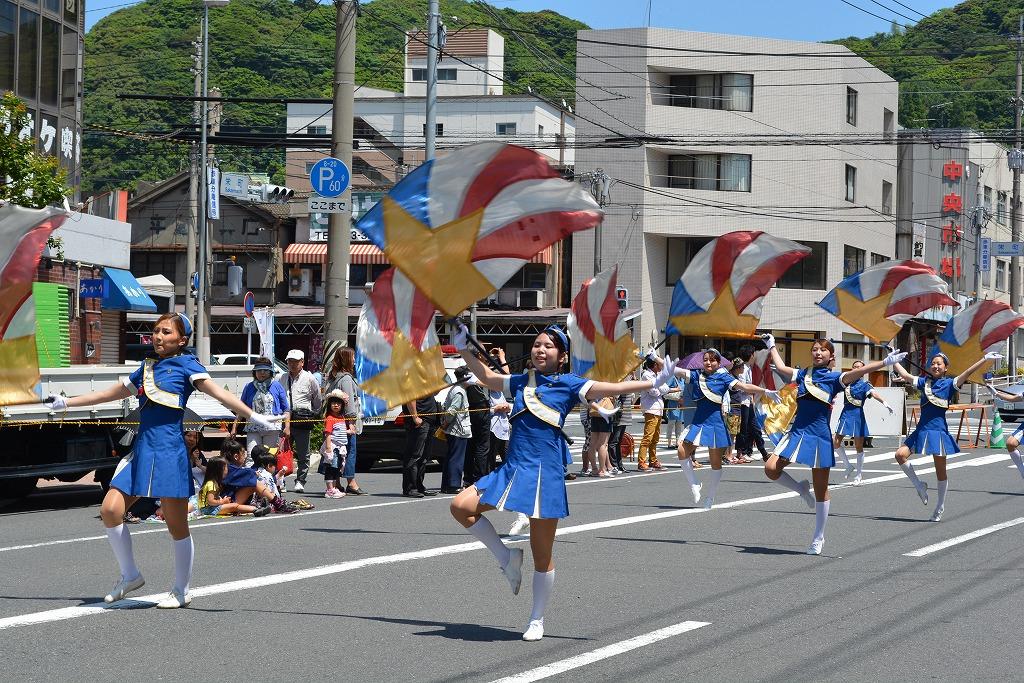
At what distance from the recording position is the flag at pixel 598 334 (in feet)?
47.6

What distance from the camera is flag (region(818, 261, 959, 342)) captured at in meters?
16.4

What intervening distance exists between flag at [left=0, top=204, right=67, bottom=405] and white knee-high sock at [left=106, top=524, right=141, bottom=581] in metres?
2.57

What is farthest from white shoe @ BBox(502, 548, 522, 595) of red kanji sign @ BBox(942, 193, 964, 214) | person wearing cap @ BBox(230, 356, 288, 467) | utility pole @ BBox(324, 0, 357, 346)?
red kanji sign @ BBox(942, 193, 964, 214)

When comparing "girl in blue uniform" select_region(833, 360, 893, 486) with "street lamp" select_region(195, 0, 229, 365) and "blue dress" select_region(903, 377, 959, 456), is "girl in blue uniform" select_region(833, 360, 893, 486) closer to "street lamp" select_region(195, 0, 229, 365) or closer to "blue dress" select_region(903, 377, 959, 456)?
"blue dress" select_region(903, 377, 959, 456)

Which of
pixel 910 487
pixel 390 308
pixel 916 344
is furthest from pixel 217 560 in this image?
pixel 916 344

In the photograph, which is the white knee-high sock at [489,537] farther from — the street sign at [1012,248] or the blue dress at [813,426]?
the street sign at [1012,248]

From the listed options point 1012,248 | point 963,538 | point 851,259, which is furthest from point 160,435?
point 851,259

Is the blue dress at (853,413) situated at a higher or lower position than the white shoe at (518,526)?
higher

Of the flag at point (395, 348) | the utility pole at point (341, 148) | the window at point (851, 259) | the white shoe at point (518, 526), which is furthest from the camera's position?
the window at point (851, 259)

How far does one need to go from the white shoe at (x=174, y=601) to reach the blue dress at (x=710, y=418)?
8146 millimetres

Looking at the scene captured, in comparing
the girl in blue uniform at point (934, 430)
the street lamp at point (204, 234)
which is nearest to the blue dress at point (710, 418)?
the girl in blue uniform at point (934, 430)

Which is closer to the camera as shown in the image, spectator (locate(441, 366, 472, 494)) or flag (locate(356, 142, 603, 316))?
flag (locate(356, 142, 603, 316))

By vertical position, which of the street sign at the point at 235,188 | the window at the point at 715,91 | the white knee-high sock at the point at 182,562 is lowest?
the white knee-high sock at the point at 182,562

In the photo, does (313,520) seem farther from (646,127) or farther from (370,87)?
(370,87)
